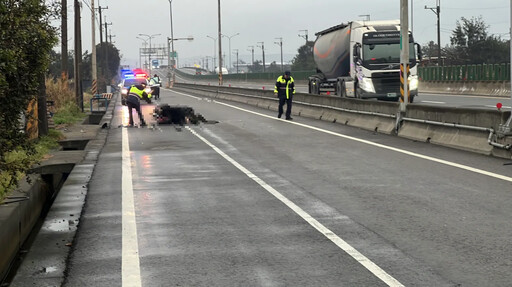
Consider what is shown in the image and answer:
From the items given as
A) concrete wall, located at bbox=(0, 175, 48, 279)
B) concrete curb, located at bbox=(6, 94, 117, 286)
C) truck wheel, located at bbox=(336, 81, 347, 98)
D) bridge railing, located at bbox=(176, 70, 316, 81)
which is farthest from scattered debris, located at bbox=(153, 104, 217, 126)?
bridge railing, located at bbox=(176, 70, 316, 81)

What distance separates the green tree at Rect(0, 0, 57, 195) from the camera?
817cm

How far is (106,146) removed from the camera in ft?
65.7

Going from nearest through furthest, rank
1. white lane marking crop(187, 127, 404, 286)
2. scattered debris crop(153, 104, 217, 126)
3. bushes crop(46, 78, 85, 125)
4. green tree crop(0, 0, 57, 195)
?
white lane marking crop(187, 127, 404, 286), green tree crop(0, 0, 57, 195), scattered debris crop(153, 104, 217, 126), bushes crop(46, 78, 85, 125)

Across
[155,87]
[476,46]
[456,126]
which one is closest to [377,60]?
[456,126]

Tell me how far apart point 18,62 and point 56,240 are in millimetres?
1988

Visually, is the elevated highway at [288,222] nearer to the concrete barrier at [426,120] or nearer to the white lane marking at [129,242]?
the white lane marking at [129,242]

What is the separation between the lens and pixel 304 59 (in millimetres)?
168750

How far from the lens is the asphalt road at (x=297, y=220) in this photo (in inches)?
270

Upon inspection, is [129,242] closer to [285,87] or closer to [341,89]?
[285,87]

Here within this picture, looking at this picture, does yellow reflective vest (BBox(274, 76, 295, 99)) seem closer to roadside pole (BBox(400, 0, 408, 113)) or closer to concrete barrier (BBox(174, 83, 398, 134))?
concrete barrier (BBox(174, 83, 398, 134))

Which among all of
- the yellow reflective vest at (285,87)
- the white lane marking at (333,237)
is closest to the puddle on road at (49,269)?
the white lane marking at (333,237)

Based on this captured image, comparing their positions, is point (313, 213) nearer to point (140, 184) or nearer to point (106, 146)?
point (140, 184)

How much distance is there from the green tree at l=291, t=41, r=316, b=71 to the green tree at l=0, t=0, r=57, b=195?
5820 inches

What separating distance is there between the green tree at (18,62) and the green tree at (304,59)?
148 meters
